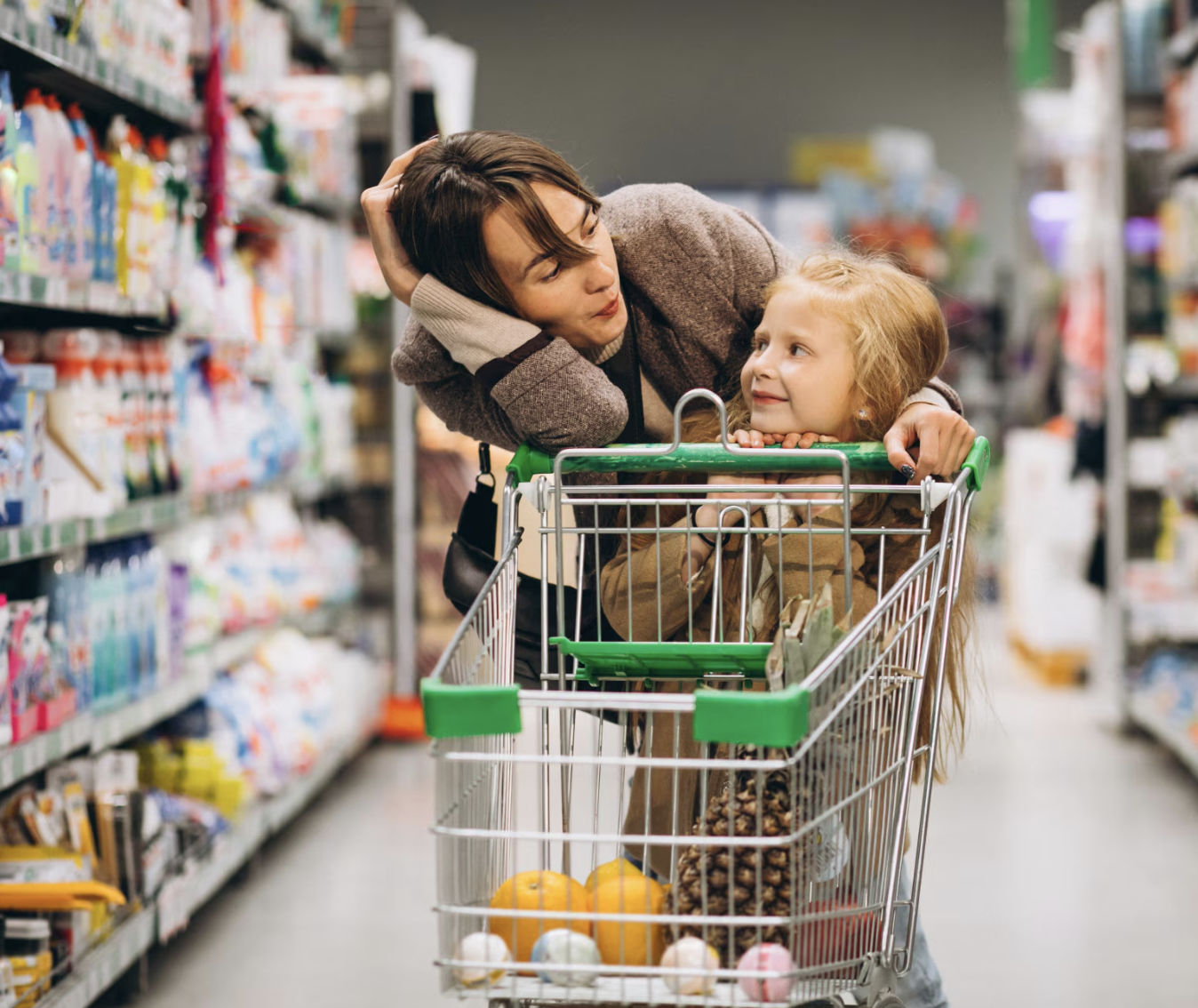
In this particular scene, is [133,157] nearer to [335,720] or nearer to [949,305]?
[335,720]

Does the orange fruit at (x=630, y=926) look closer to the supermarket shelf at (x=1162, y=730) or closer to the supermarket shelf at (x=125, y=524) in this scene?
the supermarket shelf at (x=125, y=524)

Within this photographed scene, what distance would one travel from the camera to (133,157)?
10.7 feet

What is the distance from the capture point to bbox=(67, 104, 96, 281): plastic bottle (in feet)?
9.36

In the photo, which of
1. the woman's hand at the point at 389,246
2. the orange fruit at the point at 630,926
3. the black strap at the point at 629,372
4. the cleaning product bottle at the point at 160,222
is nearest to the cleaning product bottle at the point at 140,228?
the cleaning product bottle at the point at 160,222

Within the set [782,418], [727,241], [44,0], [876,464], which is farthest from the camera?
[44,0]

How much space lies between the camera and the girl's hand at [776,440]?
1.77 m

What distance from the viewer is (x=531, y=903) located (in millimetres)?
1510

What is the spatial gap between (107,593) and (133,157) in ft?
3.09

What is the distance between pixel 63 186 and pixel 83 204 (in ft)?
0.32

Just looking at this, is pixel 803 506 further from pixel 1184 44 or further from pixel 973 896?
pixel 1184 44

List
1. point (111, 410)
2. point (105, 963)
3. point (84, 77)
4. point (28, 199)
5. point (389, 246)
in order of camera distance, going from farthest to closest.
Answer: point (111, 410), point (84, 77), point (105, 963), point (28, 199), point (389, 246)

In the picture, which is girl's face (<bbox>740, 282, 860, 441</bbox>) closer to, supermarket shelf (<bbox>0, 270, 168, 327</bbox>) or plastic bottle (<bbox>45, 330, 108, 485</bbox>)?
supermarket shelf (<bbox>0, 270, 168, 327</bbox>)

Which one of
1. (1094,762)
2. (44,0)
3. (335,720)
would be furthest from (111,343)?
(1094,762)

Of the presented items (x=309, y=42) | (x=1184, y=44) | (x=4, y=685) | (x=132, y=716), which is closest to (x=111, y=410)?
(x=132, y=716)
